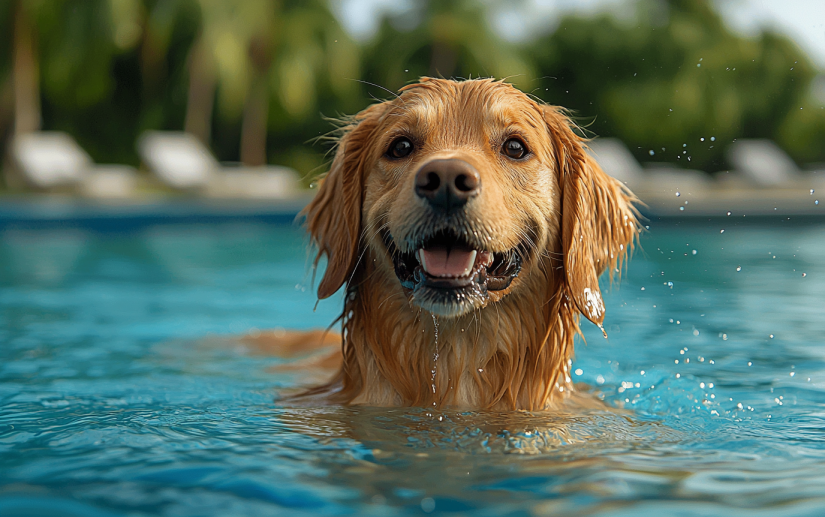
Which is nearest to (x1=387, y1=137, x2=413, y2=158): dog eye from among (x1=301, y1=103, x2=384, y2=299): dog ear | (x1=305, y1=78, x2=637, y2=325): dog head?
(x1=305, y1=78, x2=637, y2=325): dog head

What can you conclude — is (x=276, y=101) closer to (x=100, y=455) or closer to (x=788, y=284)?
(x=788, y=284)

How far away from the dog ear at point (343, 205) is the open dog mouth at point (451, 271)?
0.35 meters

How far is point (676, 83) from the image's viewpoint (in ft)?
100

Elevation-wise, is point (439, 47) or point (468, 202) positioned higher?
point (439, 47)

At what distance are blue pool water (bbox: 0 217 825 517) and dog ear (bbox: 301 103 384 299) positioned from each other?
684 mm

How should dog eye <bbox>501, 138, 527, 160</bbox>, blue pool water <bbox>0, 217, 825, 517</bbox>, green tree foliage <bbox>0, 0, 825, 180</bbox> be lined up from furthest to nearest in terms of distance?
1. green tree foliage <bbox>0, 0, 825, 180</bbox>
2. dog eye <bbox>501, 138, 527, 160</bbox>
3. blue pool water <bbox>0, 217, 825, 517</bbox>

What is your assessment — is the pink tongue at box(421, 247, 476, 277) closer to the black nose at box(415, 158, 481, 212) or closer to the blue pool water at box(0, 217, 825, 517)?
the black nose at box(415, 158, 481, 212)

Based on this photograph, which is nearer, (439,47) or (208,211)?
(208,211)

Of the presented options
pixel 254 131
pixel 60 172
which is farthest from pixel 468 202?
pixel 254 131

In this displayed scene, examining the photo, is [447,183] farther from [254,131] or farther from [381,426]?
[254,131]

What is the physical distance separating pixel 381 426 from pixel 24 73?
87.8 feet

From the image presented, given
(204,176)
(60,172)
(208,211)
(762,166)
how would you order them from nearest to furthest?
1. (208,211)
2. (60,172)
3. (204,176)
4. (762,166)

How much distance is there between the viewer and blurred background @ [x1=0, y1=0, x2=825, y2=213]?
25156mm

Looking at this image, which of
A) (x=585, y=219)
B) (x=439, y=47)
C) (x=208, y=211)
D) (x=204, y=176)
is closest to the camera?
(x=585, y=219)
